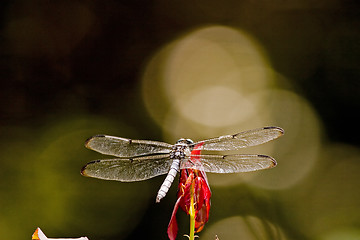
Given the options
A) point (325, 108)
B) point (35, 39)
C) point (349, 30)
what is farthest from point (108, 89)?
point (349, 30)

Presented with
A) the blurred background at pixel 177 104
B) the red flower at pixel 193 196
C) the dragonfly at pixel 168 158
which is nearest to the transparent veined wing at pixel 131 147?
the dragonfly at pixel 168 158

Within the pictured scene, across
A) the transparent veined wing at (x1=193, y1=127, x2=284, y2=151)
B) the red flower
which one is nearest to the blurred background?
the transparent veined wing at (x1=193, y1=127, x2=284, y2=151)

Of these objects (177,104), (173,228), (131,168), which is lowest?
(173,228)

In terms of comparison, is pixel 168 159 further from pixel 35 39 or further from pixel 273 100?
pixel 35 39

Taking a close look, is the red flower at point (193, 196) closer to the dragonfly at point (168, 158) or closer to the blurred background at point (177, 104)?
the dragonfly at point (168, 158)

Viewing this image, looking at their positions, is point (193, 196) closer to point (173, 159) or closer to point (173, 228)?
point (173, 228)

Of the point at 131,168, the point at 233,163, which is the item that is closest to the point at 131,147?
the point at 131,168
